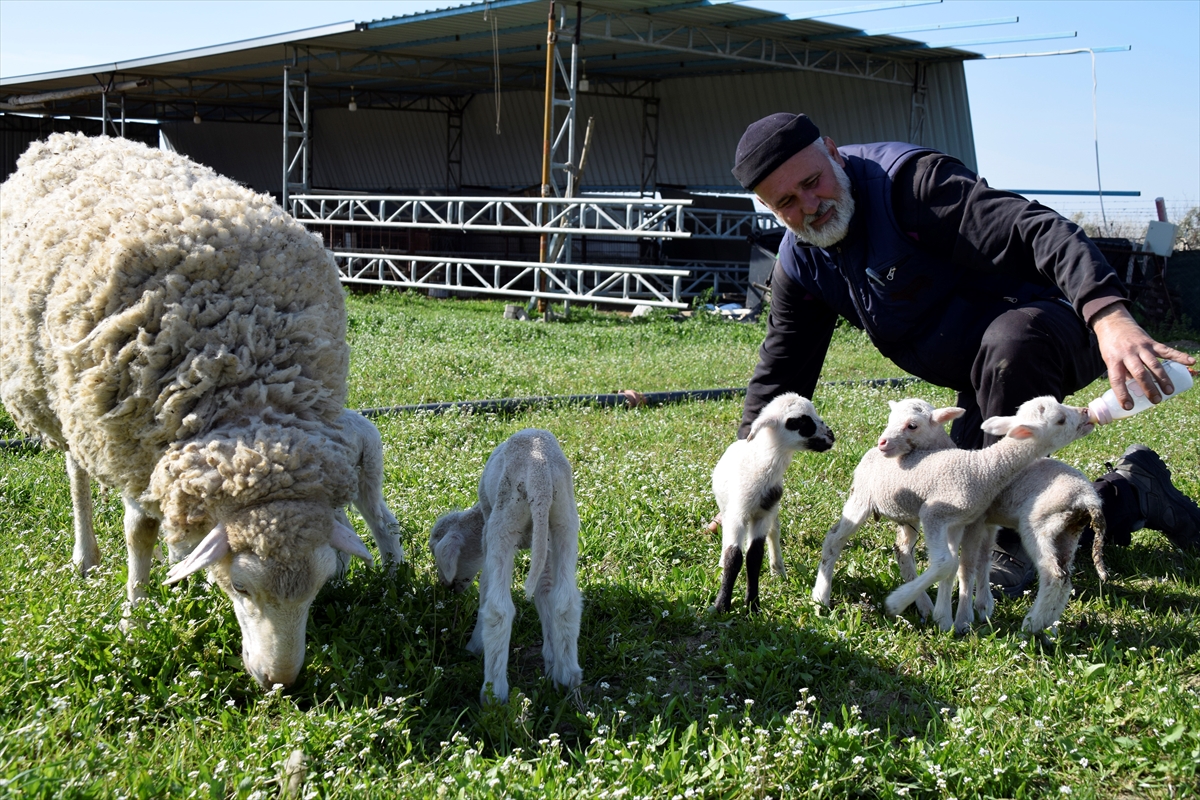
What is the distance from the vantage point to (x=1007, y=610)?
12.9 ft

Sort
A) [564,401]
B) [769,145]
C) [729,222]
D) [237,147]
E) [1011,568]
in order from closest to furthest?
[769,145] → [1011,568] → [564,401] → [729,222] → [237,147]

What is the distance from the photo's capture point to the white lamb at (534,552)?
299cm

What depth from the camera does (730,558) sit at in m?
3.66

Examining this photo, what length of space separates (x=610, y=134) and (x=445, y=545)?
25.0 meters

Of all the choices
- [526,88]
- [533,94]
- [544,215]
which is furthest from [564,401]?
[533,94]

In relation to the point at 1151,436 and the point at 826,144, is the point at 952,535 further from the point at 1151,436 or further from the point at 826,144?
the point at 1151,436

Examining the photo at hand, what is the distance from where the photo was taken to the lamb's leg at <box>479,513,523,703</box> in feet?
9.73

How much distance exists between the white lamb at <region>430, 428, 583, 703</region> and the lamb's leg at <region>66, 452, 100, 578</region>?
1842 mm

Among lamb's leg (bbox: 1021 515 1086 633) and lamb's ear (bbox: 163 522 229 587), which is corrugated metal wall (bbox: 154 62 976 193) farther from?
lamb's ear (bbox: 163 522 229 587)

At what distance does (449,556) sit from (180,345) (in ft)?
3.81

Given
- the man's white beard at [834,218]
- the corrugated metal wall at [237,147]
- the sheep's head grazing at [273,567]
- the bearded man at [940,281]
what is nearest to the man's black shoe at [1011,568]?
the bearded man at [940,281]

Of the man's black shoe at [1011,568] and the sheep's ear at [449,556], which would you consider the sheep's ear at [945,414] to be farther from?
the sheep's ear at [449,556]

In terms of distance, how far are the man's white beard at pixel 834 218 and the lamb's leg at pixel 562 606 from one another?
5.67ft

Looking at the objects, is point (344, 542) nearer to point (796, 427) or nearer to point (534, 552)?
point (534, 552)
